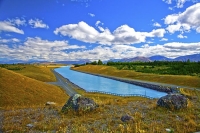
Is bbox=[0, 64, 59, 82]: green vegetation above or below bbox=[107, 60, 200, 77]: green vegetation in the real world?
below

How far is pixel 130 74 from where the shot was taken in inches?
3659

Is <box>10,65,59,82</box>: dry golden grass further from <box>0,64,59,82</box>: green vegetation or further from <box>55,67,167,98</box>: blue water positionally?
<box>55,67,167,98</box>: blue water

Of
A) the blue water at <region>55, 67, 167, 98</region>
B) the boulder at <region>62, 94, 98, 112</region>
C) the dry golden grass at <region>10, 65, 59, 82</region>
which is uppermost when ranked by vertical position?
the boulder at <region>62, 94, 98, 112</region>

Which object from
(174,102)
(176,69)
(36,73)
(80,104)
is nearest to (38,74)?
(36,73)

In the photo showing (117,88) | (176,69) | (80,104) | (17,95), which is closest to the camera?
(80,104)

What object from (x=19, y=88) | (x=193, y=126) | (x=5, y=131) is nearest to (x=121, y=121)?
(x=193, y=126)

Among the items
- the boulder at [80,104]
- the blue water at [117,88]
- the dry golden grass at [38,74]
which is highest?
the boulder at [80,104]

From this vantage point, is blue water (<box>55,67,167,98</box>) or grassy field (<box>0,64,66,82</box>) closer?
blue water (<box>55,67,167,98</box>)

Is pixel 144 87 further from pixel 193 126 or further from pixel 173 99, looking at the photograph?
pixel 193 126

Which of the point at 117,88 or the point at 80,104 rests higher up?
the point at 80,104

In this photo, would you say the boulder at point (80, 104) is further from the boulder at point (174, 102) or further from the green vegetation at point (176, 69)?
the green vegetation at point (176, 69)

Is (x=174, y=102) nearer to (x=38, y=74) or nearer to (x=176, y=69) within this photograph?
(x=176, y=69)

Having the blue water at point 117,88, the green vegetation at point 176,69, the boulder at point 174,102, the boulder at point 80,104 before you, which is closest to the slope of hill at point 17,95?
the boulder at point 80,104

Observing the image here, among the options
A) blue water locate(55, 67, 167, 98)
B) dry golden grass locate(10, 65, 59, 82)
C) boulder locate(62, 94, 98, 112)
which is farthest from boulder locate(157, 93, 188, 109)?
dry golden grass locate(10, 65, 59, 82)
